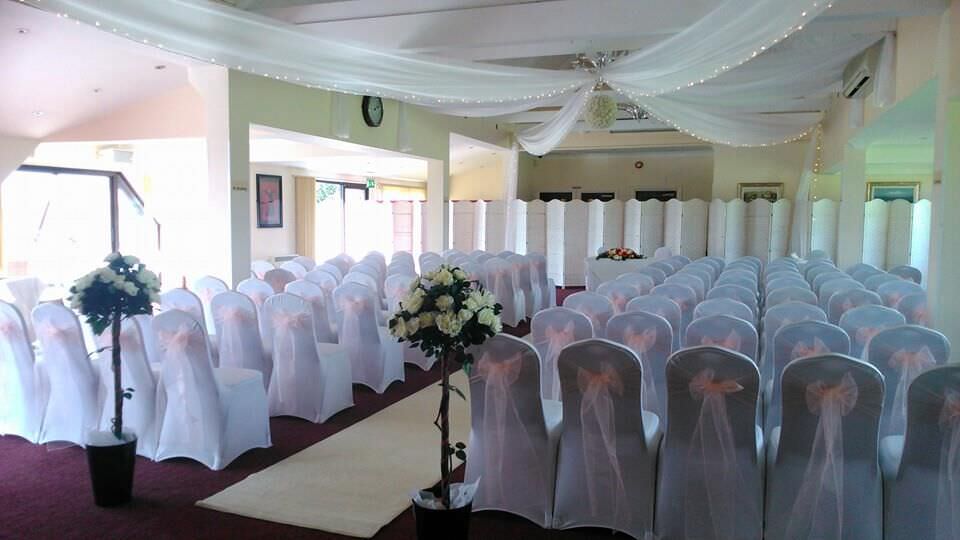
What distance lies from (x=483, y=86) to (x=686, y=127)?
123 inches

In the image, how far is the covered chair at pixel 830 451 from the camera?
10.1 feet

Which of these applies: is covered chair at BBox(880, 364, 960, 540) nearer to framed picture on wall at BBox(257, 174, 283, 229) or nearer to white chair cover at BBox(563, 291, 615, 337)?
white chair cover at BBox(563, 291, 615, 337)

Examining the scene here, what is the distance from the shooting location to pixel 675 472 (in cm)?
347

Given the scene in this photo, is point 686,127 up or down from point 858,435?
up

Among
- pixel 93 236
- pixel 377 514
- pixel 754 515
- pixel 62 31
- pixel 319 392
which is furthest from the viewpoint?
pixel 93 236

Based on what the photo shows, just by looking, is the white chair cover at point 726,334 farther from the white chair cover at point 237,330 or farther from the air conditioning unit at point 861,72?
the air conditioning unit at point 861,72

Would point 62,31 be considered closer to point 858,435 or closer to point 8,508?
point 8,508

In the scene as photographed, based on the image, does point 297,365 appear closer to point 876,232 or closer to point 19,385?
point 19,385

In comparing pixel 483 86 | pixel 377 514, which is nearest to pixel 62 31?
pixel 483 86

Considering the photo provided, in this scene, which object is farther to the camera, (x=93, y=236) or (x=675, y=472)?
(x=93, y=236)

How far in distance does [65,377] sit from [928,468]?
501cm

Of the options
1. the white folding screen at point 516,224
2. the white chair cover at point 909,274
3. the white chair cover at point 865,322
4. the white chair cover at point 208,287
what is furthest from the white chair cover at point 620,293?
the white folding screen at point 516,224

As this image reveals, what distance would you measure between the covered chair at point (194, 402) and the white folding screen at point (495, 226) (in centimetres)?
1143

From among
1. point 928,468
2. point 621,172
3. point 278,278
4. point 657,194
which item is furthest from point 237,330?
point 657,194
